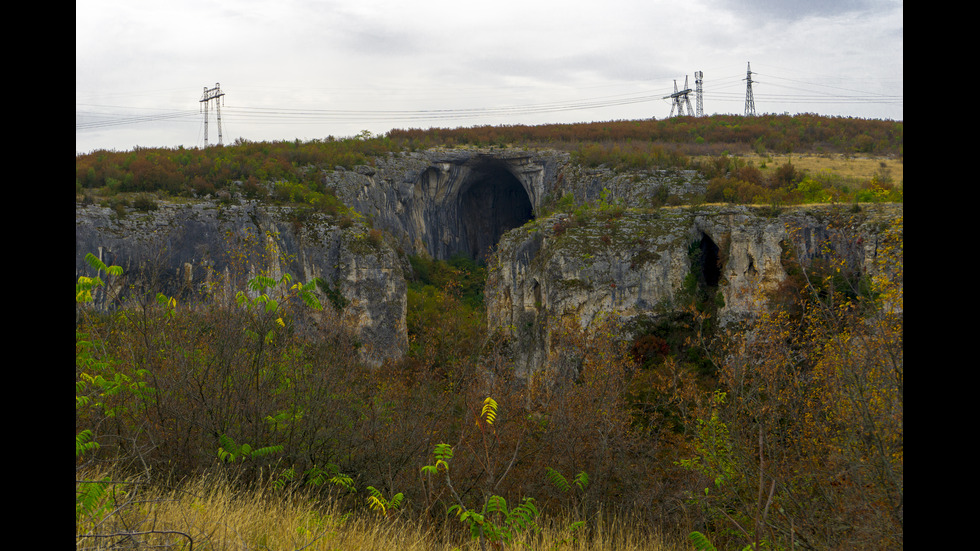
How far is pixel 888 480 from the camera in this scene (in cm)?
495

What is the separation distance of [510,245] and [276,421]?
866 inches

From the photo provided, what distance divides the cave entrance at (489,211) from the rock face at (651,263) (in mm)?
19283

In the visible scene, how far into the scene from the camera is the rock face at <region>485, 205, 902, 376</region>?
2345cm

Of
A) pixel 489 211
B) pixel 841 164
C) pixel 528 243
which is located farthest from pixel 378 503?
pixel 489 211

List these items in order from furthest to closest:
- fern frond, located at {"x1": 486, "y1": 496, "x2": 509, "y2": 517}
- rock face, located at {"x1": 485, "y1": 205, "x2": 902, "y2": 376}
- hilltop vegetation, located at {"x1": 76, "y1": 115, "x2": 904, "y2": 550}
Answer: rock face, located at {"x1": 485, "y1": 205, "x2": 902, "y2": 376}
hilltop vegetation, located at {"x1": 76, "y1": 115, "x2": 904, "y2": 550}
fern frond, located at {"x1": 486, "y1": 496, "x2": 509, "y2": 517}

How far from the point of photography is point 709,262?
85.5ft

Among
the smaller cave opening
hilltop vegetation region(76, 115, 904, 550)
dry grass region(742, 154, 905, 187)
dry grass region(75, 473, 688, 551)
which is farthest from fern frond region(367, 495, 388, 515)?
dry grass region(742, 154, 905, 187)

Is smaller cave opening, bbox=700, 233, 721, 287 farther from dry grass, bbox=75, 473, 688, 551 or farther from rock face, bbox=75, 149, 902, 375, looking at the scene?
dry grass, bbox=75, 473, 688, 551

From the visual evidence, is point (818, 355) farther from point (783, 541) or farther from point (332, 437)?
point (332, 437)

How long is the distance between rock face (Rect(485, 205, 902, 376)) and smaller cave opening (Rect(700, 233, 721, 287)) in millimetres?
41

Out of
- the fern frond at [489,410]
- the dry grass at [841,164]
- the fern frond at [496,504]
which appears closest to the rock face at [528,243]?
the dry grass at [841,164]

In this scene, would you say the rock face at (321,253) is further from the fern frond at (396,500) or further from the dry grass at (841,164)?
the fern frond at (396,500)

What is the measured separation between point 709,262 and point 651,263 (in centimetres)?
319
